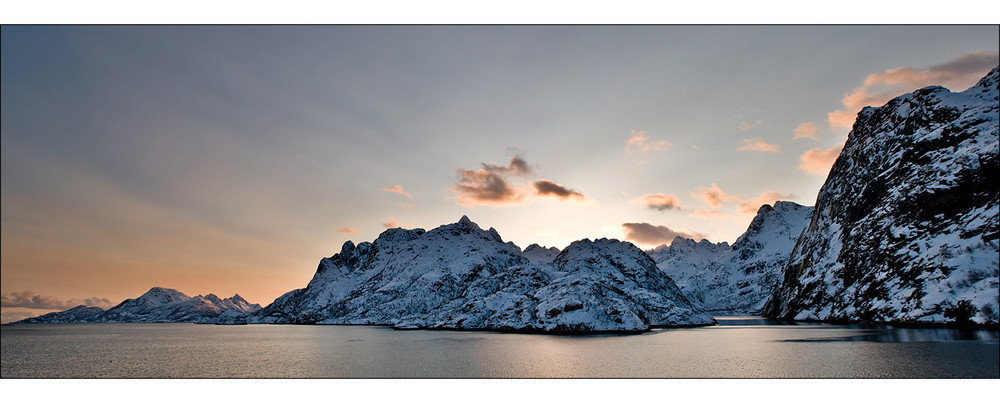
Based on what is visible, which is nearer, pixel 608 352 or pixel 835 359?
pixel 835 359

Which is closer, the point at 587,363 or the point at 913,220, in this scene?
the point at 587,363

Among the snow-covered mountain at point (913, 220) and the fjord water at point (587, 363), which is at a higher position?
the snow-covered mountain at point (913, 220)

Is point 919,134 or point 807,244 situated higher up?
point 919,134

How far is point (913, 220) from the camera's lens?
109938 millimetres

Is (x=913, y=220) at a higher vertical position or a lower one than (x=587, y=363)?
higher

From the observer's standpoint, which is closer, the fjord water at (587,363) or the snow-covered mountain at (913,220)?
the fjord water at (587,363)

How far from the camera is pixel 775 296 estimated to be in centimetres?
19600

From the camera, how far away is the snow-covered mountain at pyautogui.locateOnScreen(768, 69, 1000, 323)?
289 ft

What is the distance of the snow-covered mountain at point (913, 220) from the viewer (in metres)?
88.0

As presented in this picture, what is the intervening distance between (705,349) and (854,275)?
89.4 metres

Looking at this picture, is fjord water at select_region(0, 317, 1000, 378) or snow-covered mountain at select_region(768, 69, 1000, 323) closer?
fjord water at select_region(0, 317, 1000, 378)

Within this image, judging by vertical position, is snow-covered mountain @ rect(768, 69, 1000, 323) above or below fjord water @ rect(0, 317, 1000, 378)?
above

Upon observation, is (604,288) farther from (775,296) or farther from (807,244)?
(775,296)

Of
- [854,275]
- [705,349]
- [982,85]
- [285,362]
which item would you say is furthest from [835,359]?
[982,85]
